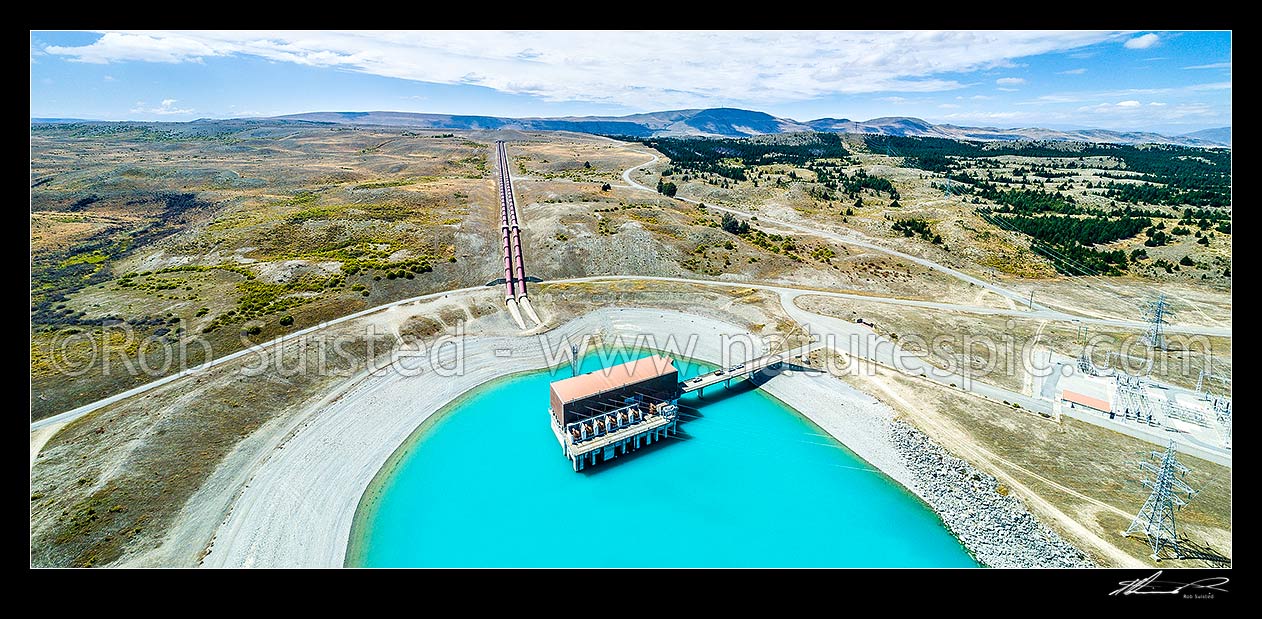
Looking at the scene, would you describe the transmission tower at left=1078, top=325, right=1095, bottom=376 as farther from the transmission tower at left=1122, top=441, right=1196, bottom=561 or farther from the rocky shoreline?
the rocky shoreline

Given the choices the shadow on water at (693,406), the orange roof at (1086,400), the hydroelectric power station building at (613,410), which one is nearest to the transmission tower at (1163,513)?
the orange roof at (1086,400)

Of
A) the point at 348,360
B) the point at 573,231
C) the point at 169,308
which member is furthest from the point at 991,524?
the point at 169,308

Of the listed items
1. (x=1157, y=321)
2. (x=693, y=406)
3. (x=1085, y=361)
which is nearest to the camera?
(x=693, y=406)

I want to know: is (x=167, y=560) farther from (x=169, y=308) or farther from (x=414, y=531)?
(x=169, y=308)
